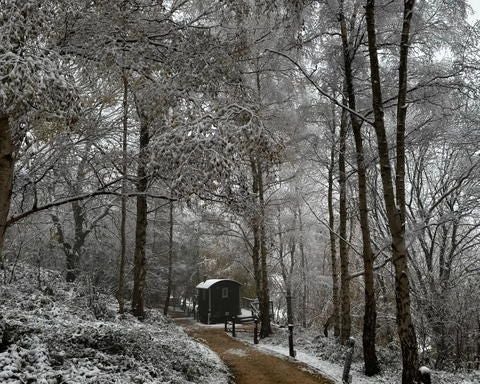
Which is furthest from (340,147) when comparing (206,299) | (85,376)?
(206,299)

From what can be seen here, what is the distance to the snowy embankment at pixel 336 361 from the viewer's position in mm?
8570

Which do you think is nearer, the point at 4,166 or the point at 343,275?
the point at 4,166

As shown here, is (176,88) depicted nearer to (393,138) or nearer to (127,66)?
(127,66)

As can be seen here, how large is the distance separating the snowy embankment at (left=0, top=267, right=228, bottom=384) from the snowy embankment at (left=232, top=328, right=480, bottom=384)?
244 cm

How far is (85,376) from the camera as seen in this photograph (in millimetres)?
5465

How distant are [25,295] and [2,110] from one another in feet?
27.9

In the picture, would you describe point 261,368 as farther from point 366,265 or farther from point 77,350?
point 77,350

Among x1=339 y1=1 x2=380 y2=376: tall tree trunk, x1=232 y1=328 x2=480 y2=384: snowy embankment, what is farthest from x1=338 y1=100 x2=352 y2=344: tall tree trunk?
x1=339 y1=1 x2=380 y2=376: tall tree trunk

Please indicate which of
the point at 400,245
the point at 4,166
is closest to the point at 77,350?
the point at 4,166

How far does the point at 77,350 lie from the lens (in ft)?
21.6

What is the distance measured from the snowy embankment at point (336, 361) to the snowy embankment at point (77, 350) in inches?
96.0

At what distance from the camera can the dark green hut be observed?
83.5 feet

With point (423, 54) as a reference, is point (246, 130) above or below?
below

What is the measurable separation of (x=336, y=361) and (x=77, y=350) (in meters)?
6.75
